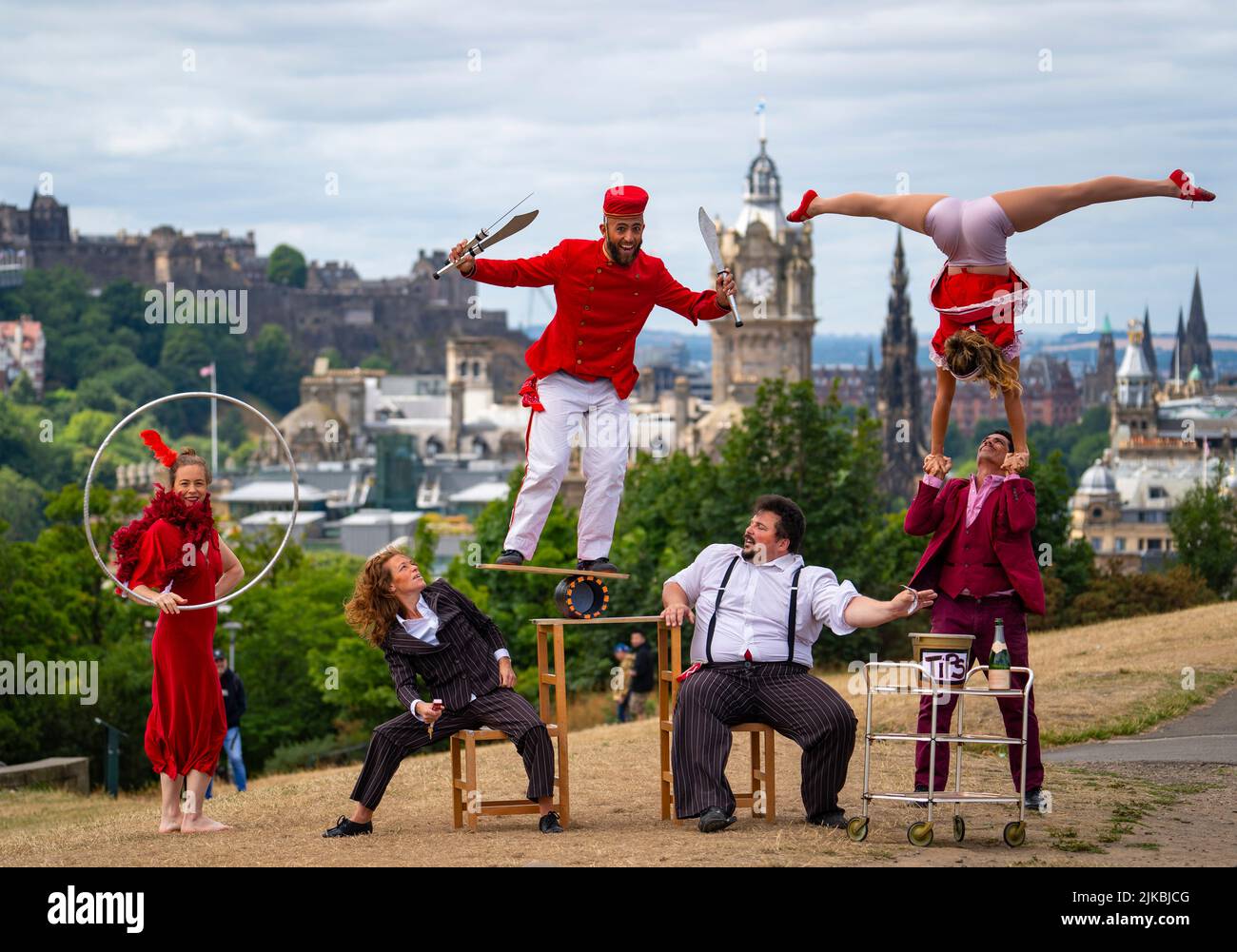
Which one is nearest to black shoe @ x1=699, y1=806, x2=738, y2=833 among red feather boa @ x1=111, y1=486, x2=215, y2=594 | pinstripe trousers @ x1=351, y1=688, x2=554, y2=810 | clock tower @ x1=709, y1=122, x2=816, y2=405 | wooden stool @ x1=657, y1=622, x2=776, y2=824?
wooden stool @ x1=657, y1=622, x2=776, y2=824

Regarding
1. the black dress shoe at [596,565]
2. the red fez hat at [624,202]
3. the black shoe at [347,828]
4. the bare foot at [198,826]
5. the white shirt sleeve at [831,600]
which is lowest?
the bare foot at [198,826]

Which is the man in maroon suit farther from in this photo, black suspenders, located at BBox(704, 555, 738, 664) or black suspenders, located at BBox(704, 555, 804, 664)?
black suspenders, located at BBox(704, 555, 738, 664)

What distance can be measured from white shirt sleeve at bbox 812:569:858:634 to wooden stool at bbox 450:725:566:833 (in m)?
1.77

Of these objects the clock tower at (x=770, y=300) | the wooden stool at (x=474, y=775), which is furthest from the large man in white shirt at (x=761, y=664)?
the clock tower at (x=770, y=300)

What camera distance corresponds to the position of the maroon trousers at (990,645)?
13477mm

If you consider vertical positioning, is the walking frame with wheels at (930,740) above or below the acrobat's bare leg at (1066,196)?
below

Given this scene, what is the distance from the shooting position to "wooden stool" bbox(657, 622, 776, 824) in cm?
1351

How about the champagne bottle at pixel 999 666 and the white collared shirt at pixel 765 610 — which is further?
the white collared shirt at pixel 765 610

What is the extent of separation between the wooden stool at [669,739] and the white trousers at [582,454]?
79cm

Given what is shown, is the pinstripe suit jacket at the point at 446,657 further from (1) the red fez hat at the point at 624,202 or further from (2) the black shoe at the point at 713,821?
(1) the red fez hat at the point at 624,202

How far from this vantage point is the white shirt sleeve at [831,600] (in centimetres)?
1309

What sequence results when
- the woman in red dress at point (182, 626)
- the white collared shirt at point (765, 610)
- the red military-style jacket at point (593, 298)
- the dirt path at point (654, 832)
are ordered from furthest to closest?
the red military-style jacket at point (593, 298) → the woman in red dress at point (182, 626) → the white collared shirt at point (765, 610) → the dirt path at point (654, 832)

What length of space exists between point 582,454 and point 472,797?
7.28 feet

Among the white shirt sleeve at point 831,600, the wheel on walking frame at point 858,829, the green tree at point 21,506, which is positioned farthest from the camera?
the green tree at point 21,506
